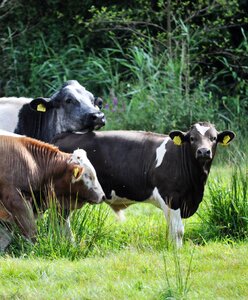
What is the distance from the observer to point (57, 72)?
60.4ft

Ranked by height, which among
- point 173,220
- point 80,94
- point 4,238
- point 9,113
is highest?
point 80,94

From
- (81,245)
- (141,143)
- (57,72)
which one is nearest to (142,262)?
(81,245)

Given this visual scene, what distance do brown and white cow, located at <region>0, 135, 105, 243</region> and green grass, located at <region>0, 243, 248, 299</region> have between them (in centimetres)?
69

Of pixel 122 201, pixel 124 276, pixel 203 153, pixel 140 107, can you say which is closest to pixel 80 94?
pixel 122 201

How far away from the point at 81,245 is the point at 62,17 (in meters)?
11.7

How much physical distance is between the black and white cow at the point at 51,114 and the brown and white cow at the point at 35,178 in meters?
1.86

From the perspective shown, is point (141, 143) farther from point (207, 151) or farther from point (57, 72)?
point (57, 72)

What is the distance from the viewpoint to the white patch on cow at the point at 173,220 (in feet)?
31.4

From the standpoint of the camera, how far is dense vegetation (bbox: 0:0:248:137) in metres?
16.4

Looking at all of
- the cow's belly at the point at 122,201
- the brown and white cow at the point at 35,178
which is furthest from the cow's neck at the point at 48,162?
the cow's belly at the point at 122,201

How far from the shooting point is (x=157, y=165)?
10.3 m

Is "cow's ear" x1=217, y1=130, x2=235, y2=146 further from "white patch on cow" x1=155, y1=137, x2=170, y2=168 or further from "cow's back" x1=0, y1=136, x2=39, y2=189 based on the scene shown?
"cow's back" x1=0, y1=136, x2=39, y2=189

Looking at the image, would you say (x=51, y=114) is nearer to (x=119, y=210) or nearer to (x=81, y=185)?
(x=119, y=210)

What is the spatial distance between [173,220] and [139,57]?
7455mm
